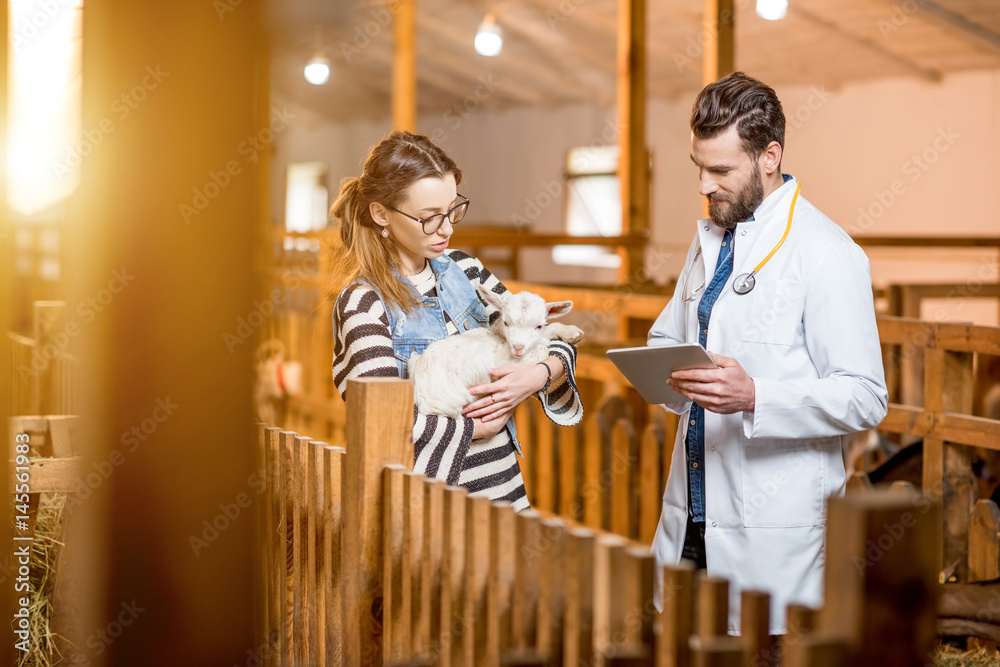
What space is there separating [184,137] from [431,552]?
0.82 metres

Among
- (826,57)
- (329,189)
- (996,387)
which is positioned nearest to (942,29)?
(826,57)

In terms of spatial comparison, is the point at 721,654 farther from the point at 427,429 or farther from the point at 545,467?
the point at 545,467

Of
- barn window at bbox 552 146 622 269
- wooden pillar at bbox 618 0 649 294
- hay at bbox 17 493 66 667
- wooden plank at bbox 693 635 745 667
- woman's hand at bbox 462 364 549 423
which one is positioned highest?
barn window at bbox 552 146 622 269

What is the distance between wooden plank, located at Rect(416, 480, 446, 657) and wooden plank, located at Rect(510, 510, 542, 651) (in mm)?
201

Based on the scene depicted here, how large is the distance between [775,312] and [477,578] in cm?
83

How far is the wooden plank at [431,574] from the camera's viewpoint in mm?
1646

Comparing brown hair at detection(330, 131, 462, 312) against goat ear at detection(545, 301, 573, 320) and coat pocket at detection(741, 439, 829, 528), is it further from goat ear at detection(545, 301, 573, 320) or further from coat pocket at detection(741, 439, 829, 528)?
coat pocket at detection(741, 439, 829, 528)

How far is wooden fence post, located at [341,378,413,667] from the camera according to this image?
5.74 feet

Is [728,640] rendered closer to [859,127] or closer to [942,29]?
[942,29]

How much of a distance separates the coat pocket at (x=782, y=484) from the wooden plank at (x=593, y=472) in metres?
2.47

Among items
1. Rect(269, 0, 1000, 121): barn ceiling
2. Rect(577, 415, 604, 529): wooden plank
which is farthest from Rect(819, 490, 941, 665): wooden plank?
Rect(269, 0, 1000, 121): barn ceiling

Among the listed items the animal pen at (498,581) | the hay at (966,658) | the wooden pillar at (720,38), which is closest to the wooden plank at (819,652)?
the animal pen at (498,581)

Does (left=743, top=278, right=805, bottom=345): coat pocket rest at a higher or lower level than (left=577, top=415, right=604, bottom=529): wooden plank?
higher

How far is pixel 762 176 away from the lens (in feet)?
6.51
